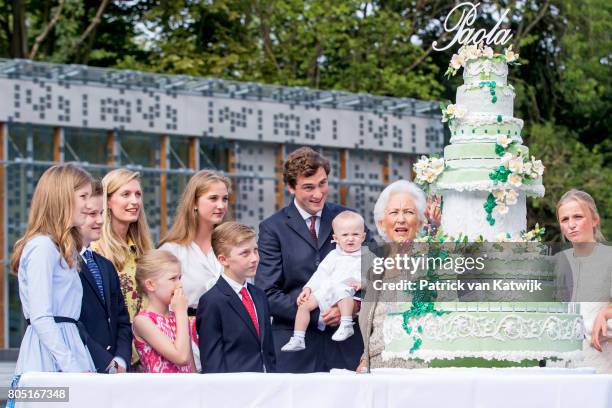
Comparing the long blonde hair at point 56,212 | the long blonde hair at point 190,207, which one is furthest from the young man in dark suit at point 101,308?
the long blonde hair at point 190,207

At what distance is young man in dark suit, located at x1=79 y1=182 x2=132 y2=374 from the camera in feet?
23.8

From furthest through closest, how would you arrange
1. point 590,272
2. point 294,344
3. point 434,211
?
point 294,344, point 434,211, point 590,272

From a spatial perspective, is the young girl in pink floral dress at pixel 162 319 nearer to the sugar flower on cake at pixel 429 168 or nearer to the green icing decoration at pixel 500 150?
the sugar flower on cake at pixel 429 168

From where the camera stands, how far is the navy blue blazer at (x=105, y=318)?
726 centimetres

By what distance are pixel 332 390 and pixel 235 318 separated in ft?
5.90

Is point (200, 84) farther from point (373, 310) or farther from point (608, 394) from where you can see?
point (608, 394)

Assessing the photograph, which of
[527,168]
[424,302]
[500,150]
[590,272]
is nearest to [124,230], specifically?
[424,302]

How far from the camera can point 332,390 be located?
237 inches

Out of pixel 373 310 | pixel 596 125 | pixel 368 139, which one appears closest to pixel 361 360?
pixel 373 310

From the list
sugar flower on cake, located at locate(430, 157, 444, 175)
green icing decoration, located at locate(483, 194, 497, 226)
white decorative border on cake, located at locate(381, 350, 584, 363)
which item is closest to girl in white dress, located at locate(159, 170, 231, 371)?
sugar flower on cake, located at locate(430, 157, 444, 175)

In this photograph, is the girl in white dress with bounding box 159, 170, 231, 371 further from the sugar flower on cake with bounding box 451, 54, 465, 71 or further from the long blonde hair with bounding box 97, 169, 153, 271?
the sugar flower on cake with bounding box 451, 54, 465, 71

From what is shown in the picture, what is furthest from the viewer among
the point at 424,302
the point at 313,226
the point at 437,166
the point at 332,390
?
the point at 313,226

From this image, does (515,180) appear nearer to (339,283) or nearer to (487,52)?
(487,52)

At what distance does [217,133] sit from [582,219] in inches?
770
